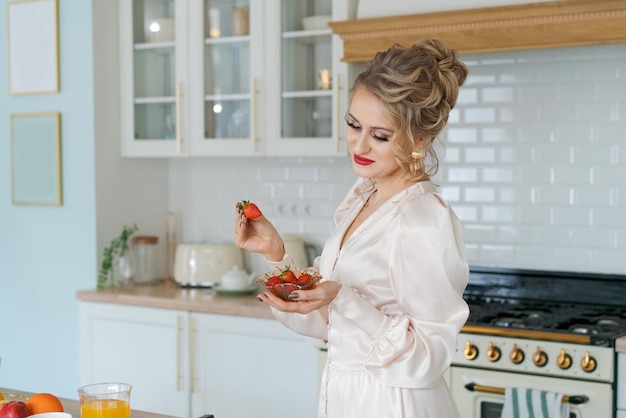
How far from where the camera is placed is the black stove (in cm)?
315

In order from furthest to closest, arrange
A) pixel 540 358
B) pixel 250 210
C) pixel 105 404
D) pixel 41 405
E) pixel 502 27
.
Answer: pixel 502 27 → pixel 540 358 → pixel 250 210 → pixel 41 405 → pixel 105 404

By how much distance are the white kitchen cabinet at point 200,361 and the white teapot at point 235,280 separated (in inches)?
11.0

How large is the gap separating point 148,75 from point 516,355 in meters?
2.49

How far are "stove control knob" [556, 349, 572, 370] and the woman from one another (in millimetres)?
1040

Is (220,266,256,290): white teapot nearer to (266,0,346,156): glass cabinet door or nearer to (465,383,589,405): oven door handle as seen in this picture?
(266,0,346,156): glass cabinet door

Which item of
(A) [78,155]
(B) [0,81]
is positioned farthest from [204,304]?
(B) [0,81]

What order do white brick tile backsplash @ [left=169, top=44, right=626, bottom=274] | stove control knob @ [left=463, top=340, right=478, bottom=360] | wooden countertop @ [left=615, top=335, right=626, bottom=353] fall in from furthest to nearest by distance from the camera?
white brick tile backsplash @ [left=169, top=44, right=626, bottom=274], stove control knob @ [left=463, top=340, right=478, bottom=360], wooden countertop @ [left=615, top=335, right=626, bottom=353]

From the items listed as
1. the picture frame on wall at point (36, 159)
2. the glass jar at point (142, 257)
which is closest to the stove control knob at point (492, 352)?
the glass jar at point (142, 257)

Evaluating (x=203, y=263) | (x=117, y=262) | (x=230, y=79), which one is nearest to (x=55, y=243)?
(x=117, y=262)

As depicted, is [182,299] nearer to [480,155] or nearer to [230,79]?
[230,79]

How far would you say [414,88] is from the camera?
2.00m

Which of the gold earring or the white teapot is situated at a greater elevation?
the gold earring

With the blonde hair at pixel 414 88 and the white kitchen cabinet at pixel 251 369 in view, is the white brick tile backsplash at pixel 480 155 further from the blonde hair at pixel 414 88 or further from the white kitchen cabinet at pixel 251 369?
the blonde hair at pixel 414 88

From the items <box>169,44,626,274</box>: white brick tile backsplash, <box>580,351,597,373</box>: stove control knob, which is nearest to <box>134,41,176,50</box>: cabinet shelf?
<box>169,44,626,274</box>: white brick tile backsplash
